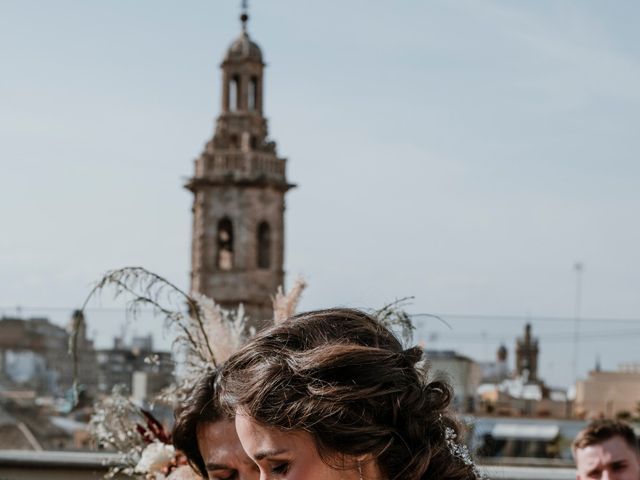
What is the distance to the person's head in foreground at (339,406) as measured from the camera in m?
1.96

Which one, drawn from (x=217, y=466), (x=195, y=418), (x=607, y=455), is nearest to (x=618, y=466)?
(x=607, y=455)

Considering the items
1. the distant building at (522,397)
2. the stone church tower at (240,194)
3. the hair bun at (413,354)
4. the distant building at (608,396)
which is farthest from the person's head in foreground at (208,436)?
the stone church tower at (240,194)

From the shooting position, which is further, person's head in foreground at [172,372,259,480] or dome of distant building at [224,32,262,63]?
dome of distant building at [224,32,262,63]

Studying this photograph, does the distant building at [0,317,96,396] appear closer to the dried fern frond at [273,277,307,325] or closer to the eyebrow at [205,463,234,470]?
the dried fern frond at [273,277,307,325]

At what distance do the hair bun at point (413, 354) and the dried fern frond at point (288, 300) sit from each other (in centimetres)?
188

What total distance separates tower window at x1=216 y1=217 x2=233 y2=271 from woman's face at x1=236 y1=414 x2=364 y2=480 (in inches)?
1460

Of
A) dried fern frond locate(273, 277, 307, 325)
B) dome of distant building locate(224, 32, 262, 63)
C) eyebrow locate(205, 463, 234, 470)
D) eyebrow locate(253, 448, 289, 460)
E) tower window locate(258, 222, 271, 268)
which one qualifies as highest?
dome of distant building locate(224, 32, 262, 63)

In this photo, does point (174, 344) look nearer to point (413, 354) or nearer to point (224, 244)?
point (413, 354)

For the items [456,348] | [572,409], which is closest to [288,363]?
[456,348]

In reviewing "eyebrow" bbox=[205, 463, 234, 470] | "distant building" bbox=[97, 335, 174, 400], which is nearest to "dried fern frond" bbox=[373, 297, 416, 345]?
"eyebrow" bbox=[205, 463, 234, 470]

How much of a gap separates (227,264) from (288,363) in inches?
1473

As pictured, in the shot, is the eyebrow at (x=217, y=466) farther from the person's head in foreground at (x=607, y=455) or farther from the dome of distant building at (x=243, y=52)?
the dome of distant building at (x=243, y=52)

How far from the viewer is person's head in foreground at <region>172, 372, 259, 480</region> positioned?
9.36 ft

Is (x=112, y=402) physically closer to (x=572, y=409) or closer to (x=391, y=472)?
(x=391, y=472)
